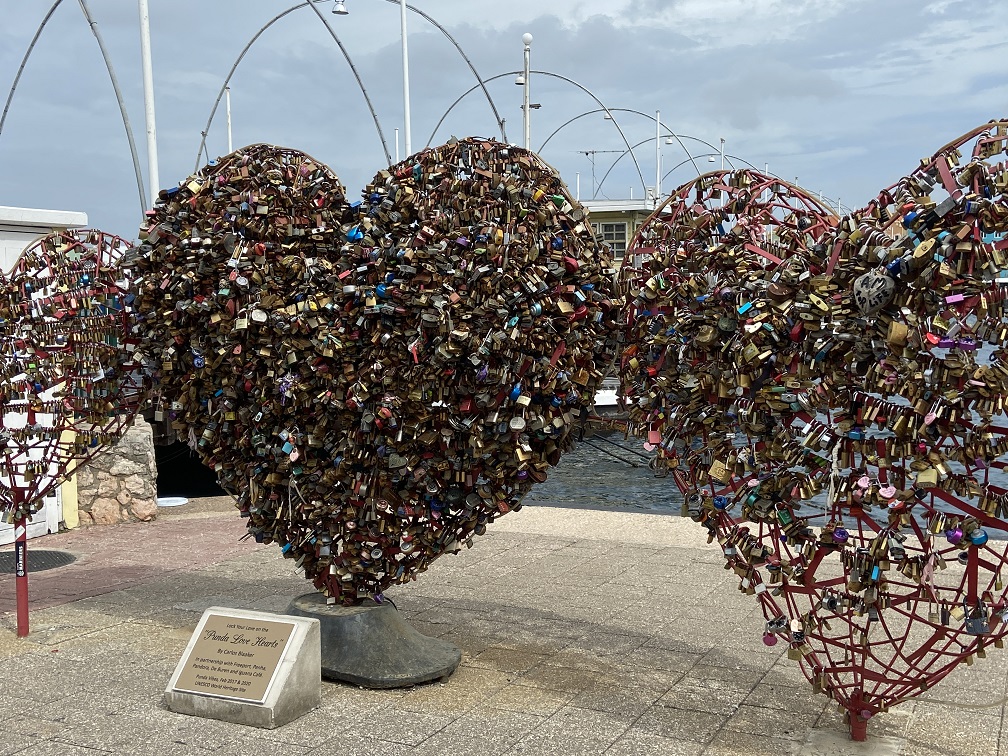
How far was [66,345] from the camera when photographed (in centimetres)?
623

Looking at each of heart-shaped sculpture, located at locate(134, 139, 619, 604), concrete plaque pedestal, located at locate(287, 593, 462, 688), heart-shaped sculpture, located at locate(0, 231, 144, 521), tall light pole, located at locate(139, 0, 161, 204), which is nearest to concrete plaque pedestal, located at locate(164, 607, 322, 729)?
concrete plaque pedestal, located at locate(287, 593, 462, 688)

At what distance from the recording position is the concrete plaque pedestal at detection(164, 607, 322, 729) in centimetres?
492

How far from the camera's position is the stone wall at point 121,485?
1048 centimetres

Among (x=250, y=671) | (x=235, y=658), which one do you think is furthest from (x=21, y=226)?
(x=250, y=671)

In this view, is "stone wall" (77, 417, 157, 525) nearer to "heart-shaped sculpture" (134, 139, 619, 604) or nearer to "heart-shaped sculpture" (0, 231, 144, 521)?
"heart-shaped sculpture" (0, 231, 144, 521)

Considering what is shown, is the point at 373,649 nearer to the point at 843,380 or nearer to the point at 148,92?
the point at 843,380

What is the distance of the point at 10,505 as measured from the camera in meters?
6.51

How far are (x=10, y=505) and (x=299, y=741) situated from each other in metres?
2.95

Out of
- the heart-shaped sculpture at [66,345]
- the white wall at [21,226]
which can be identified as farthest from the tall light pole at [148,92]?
the heart-shaped sculpture at [66,345]

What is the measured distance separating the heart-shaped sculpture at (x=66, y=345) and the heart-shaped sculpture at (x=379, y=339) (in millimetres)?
496

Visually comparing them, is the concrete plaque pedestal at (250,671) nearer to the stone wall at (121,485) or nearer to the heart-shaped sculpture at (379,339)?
the heart-shaped sculpture at (379,339)

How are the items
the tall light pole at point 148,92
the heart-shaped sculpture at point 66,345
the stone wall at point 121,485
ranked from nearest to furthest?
the heart-shaped sculpture at point 66,345
the stone wall at point 121,485
the tall light pole at point 148,92

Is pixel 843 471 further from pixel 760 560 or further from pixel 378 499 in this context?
pixel 378 499

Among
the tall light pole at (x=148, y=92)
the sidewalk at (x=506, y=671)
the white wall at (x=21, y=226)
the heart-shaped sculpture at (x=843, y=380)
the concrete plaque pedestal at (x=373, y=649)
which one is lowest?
the sidewalk at (x=506, y=671)
